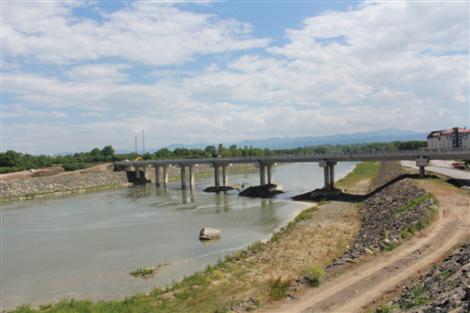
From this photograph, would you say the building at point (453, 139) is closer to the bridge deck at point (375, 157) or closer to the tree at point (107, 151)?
the bridge deck at point (375, 157)

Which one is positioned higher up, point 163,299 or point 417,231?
point 417,231

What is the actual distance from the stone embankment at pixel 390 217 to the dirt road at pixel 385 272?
0.91m

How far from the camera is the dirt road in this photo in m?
16.5

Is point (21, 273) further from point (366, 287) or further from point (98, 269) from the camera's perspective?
point (366, 287)

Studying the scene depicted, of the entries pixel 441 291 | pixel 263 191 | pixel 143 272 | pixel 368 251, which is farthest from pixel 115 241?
pixel 263 191

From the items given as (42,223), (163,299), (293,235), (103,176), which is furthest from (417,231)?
(103,176)

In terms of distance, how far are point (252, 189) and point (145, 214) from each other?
21613mm

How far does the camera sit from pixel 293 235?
105 ft

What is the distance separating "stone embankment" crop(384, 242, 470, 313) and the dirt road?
1.18m

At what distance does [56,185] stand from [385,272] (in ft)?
286

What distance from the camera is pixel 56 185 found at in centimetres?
9206

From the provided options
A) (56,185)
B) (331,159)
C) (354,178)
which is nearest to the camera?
(331,159)

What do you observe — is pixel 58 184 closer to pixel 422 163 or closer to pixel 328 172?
pixel 328 172

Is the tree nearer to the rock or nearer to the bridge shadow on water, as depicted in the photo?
the bridge shadow on water
